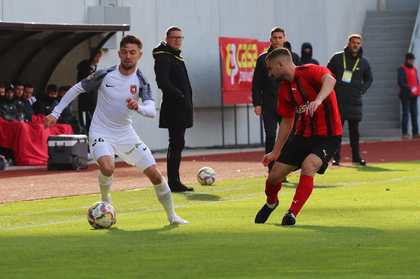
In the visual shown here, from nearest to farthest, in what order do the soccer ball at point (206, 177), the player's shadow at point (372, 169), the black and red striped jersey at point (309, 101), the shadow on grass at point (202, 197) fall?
the black and red striped jersey at point (309, 101)
the shadow on grass at point (202, 197)
the soccer ball at point (206, 177)
the player's shadow at point (372, 169)

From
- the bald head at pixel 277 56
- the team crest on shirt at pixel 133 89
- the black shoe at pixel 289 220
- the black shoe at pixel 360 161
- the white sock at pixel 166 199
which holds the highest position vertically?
the bald head at pixel 277 56

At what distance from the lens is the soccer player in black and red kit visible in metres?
7.98

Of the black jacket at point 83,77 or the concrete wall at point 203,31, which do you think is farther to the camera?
the concrete wall at point 203,31

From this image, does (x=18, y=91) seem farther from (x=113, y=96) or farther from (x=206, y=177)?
(x=113, y=96)

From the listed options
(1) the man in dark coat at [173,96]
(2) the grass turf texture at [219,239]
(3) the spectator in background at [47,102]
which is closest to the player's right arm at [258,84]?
(1) the man in dark coat at [173,96]

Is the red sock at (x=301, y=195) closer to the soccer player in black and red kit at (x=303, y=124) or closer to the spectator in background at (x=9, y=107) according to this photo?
the soccer player in black and red kit at (x=303, y=124)

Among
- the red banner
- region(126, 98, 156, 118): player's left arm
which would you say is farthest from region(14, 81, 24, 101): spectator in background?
region(126, 98, 156, 118): player's left arm

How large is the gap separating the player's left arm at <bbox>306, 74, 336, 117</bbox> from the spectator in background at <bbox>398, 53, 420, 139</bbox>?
62.5ft

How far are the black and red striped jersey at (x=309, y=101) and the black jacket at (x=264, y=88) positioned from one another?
14.0 feet

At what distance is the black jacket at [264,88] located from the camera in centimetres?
1255

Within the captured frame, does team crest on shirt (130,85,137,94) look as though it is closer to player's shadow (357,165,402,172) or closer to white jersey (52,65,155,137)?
white jersey (52,65,155,137)

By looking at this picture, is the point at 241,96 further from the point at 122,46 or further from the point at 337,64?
the point at 122,46

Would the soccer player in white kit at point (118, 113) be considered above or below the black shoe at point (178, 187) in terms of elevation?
above

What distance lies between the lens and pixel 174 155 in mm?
12094
